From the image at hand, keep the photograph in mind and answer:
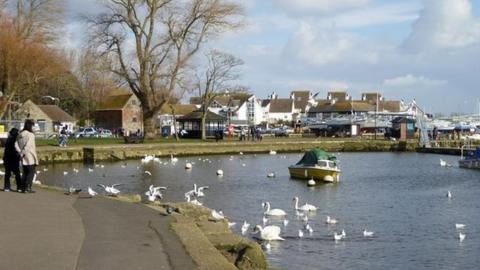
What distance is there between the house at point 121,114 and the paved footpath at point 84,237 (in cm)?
9931

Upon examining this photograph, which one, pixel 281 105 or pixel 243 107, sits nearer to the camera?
pixel 243 107

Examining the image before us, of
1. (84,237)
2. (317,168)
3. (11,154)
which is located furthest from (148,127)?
(84,237)

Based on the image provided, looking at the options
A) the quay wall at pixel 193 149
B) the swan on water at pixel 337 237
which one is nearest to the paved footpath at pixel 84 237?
the swan on water at pixel 337 237

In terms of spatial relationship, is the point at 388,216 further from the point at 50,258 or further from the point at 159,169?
the point at 159,169

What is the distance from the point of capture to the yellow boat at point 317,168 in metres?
42.1

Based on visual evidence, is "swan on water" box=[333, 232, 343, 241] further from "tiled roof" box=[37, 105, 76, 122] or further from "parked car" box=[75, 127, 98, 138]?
"tiled roof" box=[37, 105, 76, 122]

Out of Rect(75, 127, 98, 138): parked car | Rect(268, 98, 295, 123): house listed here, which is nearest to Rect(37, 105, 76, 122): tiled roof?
Rect(75, 127, 98, 138): parked car

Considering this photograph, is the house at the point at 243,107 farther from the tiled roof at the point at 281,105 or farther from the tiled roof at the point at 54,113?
the tiled roof at the point at 54,113

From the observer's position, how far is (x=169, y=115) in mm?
145625

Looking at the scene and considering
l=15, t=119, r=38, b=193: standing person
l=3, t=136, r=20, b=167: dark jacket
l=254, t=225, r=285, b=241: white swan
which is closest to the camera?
l=254, t=225, r=285, b=241: white swan

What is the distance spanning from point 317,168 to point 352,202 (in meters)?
10.6

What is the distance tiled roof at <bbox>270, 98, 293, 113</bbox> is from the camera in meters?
194

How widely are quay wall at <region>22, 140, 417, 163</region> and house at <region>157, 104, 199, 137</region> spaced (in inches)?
780

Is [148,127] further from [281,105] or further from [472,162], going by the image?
[281,105]
